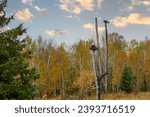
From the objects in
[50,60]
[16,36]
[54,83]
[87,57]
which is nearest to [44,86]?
[54,83]

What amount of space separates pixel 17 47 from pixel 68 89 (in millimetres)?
38609

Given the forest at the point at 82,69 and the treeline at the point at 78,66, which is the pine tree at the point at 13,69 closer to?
the forest at the point at 82,69

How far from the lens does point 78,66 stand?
56.7m

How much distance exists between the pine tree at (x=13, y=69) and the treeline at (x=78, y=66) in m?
31.9

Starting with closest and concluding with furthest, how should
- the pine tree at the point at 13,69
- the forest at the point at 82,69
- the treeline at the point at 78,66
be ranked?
the pine tree at the point at 13,69 → the forest at the point at 82,69 → the treeline at the point at 78,66

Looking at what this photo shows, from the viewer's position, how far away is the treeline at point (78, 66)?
50.3 metres

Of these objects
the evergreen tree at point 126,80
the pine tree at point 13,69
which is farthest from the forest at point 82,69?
the pine tree at point 13,69

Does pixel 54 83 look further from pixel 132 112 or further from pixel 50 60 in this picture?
pixel 132 112

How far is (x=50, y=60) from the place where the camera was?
5450 cm

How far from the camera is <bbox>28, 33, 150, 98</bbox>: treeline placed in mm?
50269

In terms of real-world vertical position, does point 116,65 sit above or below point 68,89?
above

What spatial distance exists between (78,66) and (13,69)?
43030 millimetres

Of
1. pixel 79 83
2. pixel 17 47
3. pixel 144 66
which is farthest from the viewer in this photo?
pixel 144 66

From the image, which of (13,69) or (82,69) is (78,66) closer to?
(82,69)
